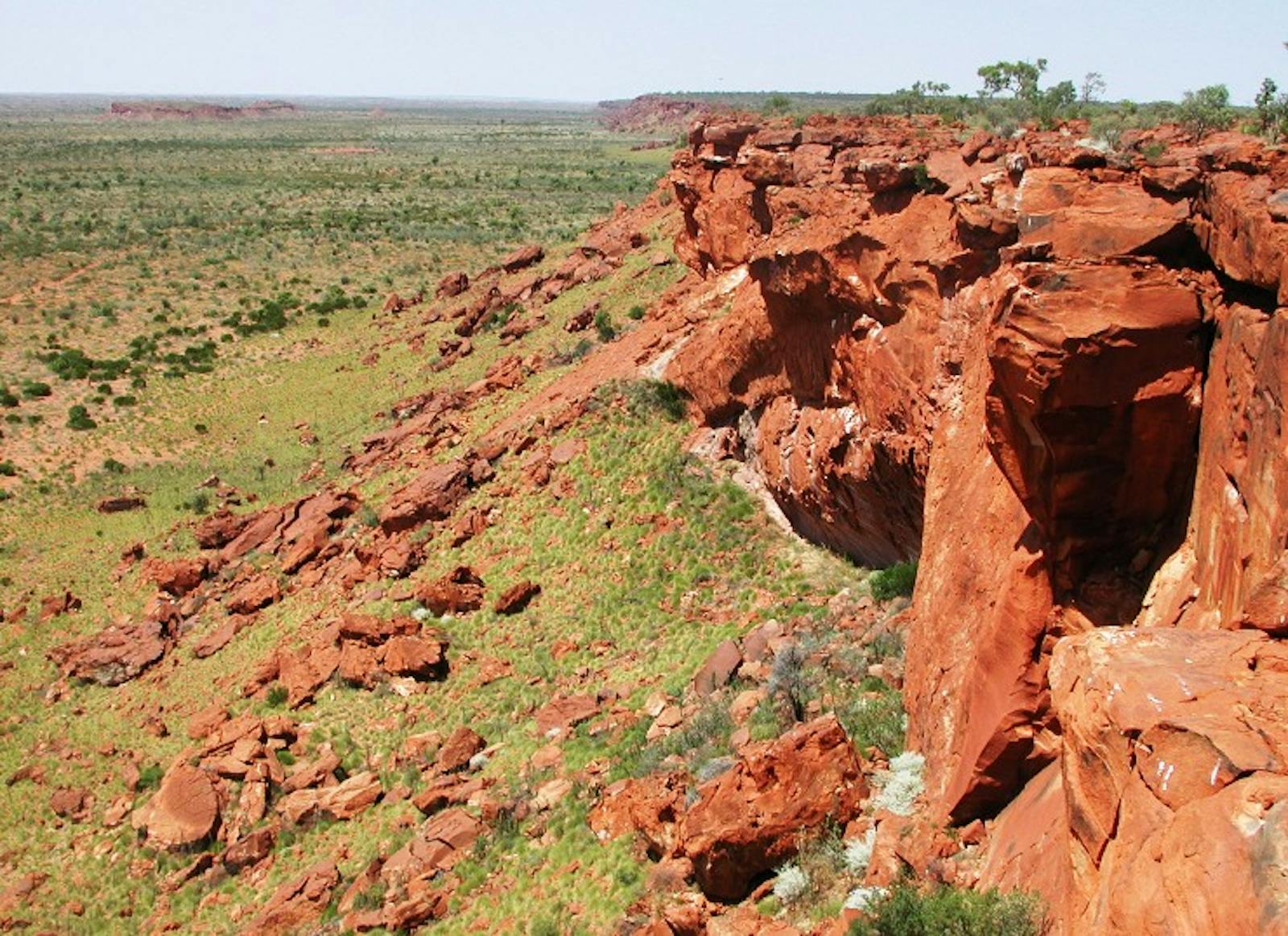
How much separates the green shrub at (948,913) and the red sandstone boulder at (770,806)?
6.37 feet

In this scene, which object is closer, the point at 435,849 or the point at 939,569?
the point at 939,569

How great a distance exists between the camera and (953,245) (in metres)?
17.0

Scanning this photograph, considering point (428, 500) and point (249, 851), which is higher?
point (428, 500)

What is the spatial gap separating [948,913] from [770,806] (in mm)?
3247

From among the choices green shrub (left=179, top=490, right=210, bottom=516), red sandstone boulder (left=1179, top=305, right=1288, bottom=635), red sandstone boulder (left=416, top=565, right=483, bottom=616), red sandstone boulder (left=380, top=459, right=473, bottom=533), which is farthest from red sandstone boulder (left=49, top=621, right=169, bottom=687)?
red sandstone boulder (left=1179, top=305, right=1288, bottom=635)

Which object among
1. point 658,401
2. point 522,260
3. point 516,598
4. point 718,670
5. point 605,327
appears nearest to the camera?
point 718,670

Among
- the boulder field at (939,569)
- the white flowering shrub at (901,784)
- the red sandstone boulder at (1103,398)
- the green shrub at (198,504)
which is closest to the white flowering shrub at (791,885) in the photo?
the boulder field at (939,569)

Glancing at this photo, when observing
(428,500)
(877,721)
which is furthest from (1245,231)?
(428,500)

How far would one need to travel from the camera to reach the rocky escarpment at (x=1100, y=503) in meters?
6.46

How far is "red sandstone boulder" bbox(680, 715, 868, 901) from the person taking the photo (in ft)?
39.9

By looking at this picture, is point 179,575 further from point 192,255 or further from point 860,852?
point 192,255

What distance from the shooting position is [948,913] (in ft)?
30.7

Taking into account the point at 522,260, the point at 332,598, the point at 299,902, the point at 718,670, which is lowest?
the point at 299,902

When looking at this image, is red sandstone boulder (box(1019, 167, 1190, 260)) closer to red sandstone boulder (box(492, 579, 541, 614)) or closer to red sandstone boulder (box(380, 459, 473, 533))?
red sandstone boulder (box(492, 579, 541, 614))
